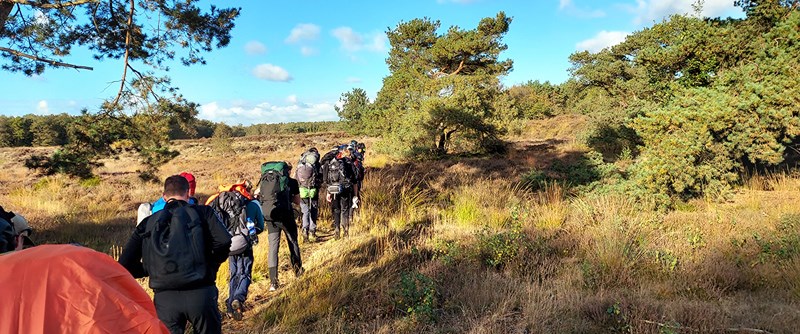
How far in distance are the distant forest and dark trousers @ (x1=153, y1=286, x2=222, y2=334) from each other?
15.7ft

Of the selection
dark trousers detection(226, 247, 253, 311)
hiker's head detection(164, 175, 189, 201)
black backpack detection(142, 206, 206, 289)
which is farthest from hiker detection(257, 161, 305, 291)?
black backpack detection(142, 206, 206, 289)

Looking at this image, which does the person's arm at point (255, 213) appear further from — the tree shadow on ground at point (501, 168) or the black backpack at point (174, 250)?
the tree shadow on ground at point (501, 168)

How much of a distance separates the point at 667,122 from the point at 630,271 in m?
4.72

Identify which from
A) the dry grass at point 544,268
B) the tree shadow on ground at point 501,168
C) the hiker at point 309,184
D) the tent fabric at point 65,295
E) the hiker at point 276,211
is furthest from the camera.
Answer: the tree shadow on ground at point 501,168

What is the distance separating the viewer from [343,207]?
7105 mm

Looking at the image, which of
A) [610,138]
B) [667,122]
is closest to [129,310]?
[667,122]

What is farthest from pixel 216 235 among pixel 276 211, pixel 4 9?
pixel 4 9

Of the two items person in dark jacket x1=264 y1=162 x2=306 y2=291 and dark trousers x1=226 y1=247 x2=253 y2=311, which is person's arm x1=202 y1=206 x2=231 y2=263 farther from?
person in dark jacket x1=264 y1=162 x2=306 y2=291

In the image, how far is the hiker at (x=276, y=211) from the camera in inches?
195

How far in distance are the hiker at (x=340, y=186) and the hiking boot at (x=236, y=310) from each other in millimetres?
2884

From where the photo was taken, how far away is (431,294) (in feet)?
11.9

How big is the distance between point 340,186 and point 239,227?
3.19m

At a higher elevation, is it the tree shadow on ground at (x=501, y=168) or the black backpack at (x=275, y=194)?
the black backpack at (x=275, y=194)

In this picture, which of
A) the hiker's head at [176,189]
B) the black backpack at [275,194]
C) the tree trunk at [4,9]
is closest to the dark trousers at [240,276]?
the black backpack at [275,194]
